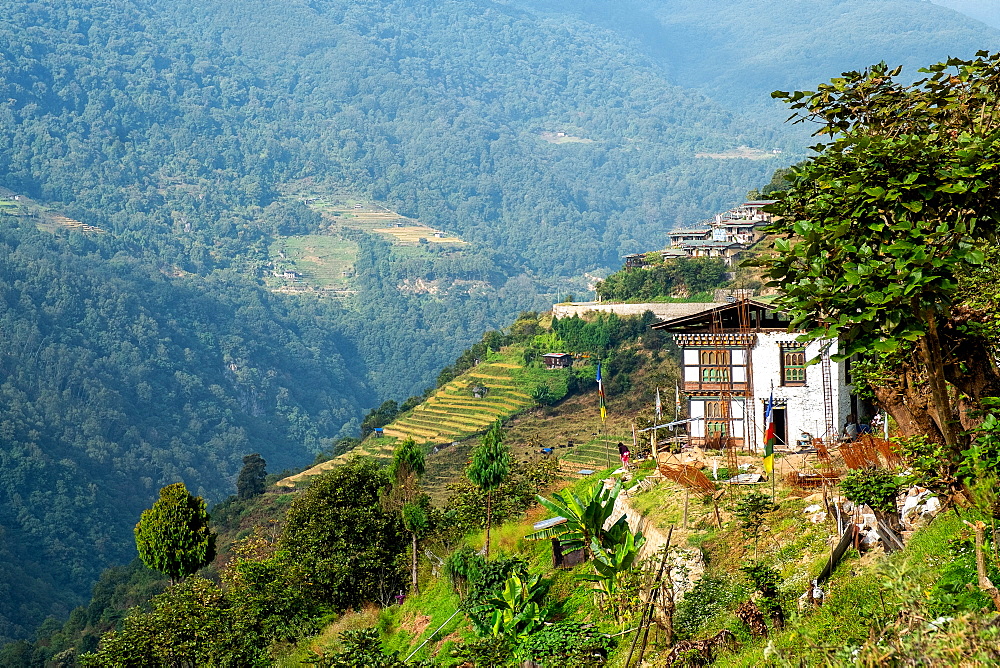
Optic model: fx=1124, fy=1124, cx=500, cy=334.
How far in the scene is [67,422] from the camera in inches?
7579

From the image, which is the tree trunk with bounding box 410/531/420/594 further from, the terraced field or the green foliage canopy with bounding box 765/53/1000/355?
the terraced field

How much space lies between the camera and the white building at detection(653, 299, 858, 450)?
33125 millimetres

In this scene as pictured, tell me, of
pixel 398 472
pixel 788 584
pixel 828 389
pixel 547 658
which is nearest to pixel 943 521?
pixel 788 584

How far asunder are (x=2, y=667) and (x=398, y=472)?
204ft

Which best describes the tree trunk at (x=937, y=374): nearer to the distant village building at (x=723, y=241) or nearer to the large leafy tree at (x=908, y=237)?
the large leafy tree at (x=908, y=237)

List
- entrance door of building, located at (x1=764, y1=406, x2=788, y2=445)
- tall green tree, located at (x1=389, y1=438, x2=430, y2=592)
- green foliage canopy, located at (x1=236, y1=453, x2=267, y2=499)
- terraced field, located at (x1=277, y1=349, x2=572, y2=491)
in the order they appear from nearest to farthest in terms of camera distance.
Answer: entrance door of building, located at (x1=764, y1=406, x2=788, y2=445), tall green tree, located at (x1=389, y1=438, x2=430, y2=592), terraced field, located at (x1=277, y1=349, x2=572, y2=491), green foliage canopy, located at (x1=236, y1=453, x2=267, y2=499)

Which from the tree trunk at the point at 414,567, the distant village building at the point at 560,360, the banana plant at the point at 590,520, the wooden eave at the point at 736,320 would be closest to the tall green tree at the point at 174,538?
the tree trunk at the point at 414,567

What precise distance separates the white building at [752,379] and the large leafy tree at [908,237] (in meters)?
20.2

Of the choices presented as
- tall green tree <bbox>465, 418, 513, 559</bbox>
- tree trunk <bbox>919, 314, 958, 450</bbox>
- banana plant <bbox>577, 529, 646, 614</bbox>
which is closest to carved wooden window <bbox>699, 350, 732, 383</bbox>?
tall green tree <bbox>465, 418, 513, 559</bbox>

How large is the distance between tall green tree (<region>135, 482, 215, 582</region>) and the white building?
17779 millimetres

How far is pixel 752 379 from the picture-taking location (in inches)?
1350

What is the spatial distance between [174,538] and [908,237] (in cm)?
3327

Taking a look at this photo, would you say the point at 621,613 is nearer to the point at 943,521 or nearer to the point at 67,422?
the point at 943,521

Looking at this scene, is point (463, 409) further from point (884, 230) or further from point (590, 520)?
point (884, 230)
